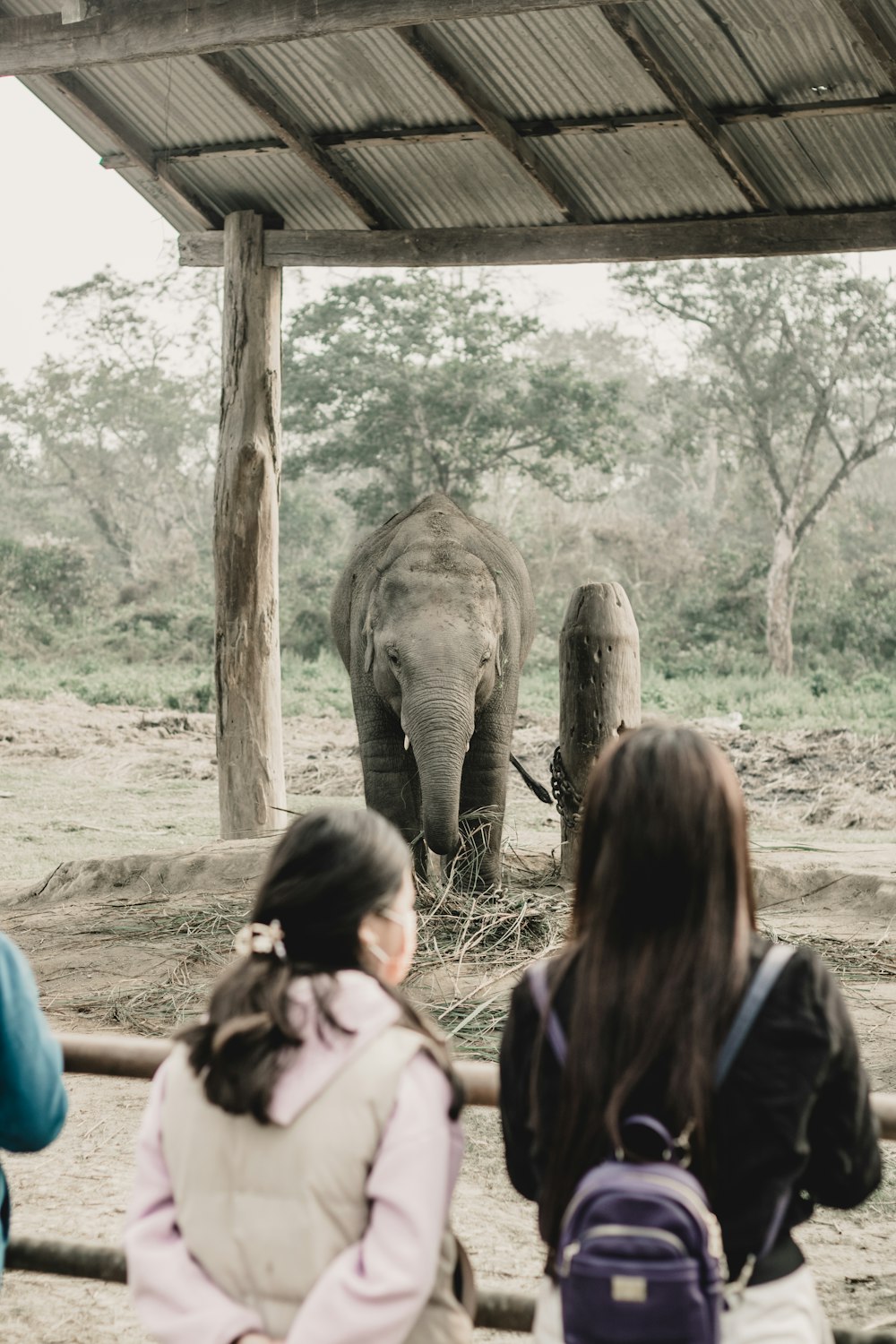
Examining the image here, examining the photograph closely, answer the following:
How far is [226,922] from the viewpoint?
7410 mm

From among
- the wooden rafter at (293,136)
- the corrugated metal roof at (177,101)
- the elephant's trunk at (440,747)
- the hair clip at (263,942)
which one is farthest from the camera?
the corrugated metal roof at (177,101)

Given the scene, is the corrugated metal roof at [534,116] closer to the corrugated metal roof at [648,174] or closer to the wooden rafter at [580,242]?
the corrugated metal roof at [648,174]

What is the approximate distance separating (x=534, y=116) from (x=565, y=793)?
3.72 m

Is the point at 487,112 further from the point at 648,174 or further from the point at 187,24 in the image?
the point at 187,24

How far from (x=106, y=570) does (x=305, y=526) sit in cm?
461

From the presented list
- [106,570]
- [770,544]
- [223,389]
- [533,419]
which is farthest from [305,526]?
[223,389]

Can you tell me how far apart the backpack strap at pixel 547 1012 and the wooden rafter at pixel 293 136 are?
721cm

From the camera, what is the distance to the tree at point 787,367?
25.5 m

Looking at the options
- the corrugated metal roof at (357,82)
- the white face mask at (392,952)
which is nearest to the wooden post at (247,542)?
the corrugated metal roof at (357,82)

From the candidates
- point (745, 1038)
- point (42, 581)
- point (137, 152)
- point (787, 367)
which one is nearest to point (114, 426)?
point (42, 581)

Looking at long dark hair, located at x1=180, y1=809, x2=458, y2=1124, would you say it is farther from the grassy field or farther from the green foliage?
the green foliage

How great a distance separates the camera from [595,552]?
2992 centimetres

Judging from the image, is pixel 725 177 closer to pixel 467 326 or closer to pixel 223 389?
pixel 223 389

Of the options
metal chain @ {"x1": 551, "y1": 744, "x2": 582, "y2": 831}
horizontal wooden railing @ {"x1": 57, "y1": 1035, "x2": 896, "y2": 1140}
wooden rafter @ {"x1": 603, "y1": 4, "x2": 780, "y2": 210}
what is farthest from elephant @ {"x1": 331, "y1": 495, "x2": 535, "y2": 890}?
horizontal wooden railing @ {"x1": 57, "y1": 1035, "x2": 896, "y2": 1140}
